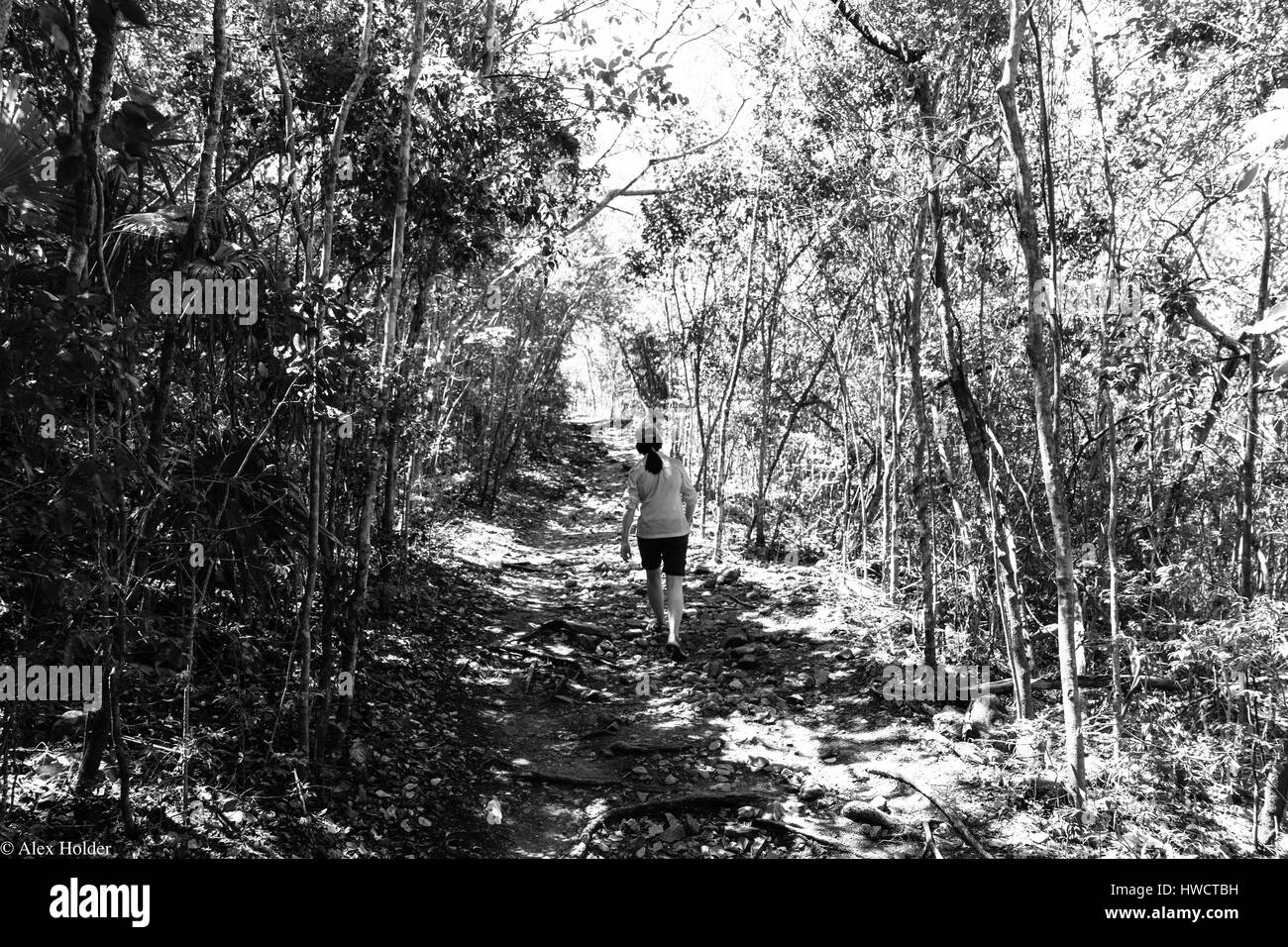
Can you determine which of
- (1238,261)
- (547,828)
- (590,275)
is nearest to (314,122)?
(547,828)

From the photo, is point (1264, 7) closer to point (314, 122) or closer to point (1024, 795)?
point (1024, 795)

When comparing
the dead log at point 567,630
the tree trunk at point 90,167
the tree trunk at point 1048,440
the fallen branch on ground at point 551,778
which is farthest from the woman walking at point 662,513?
the tree trunk at point 90,167

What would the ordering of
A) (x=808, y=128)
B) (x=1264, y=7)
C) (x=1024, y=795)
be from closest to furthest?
(x=1024, y=795)
(x=1264, y=7)
(x=808, y=128)

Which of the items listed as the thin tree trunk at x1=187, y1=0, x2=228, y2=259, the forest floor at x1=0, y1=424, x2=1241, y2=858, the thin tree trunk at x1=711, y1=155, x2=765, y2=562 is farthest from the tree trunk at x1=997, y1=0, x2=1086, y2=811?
the thin tree trunk at x1=711, y1=155, x2=765, y2=562

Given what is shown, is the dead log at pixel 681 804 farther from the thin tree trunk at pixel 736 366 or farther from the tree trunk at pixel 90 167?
the thin tree trunk at pixel 736 366

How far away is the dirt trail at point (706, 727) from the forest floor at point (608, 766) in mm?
19

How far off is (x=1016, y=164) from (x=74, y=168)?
12.9 feet

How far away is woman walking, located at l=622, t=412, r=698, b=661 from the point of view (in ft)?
22.5

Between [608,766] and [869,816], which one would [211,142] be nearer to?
[608,766]

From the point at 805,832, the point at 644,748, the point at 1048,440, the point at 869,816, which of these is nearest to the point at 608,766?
the point at 644,748

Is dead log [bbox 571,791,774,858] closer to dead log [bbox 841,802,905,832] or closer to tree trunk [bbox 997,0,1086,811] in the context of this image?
dead log [bbox 841,802,905,832]

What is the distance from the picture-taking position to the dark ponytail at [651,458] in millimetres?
6875

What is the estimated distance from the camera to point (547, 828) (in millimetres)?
4371

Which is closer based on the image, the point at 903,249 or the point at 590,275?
the point at 903,249
